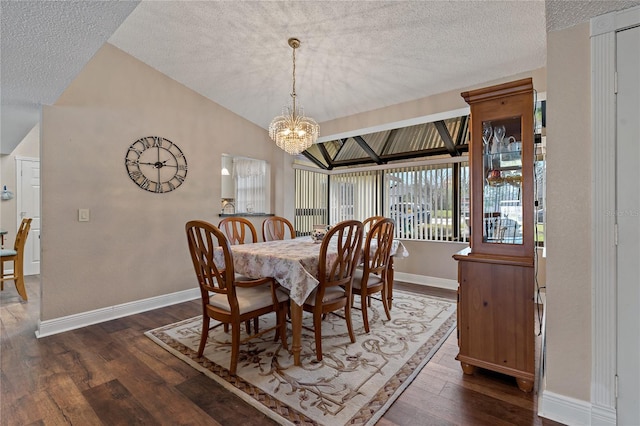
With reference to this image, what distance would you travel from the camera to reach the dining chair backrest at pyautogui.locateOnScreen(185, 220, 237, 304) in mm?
1925

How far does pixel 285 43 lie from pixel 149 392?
3.01m

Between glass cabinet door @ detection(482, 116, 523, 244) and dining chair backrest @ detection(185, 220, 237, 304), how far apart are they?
1.75 metres

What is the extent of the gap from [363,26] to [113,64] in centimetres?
265

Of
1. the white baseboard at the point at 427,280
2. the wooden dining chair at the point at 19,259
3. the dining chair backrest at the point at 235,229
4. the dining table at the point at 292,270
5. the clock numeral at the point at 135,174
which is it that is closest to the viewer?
the dining table at the point at 292,270

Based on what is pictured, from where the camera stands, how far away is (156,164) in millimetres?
3520

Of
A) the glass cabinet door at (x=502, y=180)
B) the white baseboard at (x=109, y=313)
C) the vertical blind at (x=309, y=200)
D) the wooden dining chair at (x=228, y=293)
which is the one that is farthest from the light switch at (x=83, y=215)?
the glass cabinet door at (x=502, y=180)

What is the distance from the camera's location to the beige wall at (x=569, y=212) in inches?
58.7

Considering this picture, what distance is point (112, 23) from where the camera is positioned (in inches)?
68.5

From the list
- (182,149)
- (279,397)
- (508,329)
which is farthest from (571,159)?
(182,149)

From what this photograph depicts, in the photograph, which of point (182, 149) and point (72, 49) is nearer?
point (72, 49)

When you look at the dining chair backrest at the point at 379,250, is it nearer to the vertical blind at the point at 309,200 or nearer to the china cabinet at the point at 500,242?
the china cabinet at the point at 500,242

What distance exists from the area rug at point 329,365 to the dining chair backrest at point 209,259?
50 centimetres

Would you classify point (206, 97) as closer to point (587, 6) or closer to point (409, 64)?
point (409, 64)

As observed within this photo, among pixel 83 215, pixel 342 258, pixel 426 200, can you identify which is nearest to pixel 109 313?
pixel 83 215
